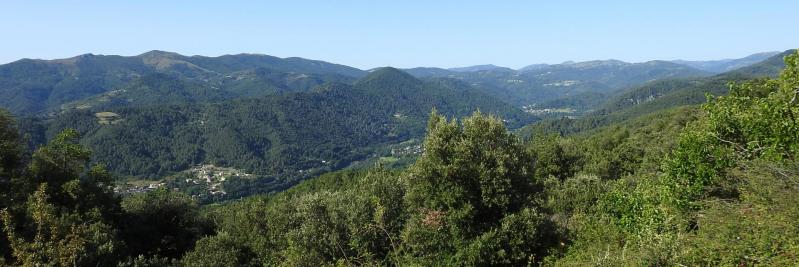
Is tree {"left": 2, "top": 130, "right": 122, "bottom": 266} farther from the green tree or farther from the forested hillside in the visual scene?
the green tree

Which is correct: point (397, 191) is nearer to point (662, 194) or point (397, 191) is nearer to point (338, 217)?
point (338, 217)

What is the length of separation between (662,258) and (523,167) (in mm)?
11885

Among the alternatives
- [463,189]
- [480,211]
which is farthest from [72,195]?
[480,211]

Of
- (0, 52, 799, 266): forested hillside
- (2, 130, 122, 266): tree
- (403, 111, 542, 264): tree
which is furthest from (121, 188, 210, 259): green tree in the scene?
(403, 111, 542, 264): tree

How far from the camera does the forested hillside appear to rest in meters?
12.9

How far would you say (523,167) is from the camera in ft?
79.5

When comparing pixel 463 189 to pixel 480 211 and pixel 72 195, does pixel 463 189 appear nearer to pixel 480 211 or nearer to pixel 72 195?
pixel 480 211

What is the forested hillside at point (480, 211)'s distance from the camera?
1285 cm

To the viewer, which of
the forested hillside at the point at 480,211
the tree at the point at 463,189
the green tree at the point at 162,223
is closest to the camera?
the forested hillside at the point at 480,211

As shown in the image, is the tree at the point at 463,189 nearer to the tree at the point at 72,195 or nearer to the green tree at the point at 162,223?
the tree at the point at 72,195

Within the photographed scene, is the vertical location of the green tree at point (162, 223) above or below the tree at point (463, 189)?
below

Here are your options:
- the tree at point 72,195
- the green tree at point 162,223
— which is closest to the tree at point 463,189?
the tree at point 72,195

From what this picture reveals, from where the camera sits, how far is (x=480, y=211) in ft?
77.0

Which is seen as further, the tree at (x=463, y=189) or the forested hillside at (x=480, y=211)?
the tree at (x=463, y=189)
